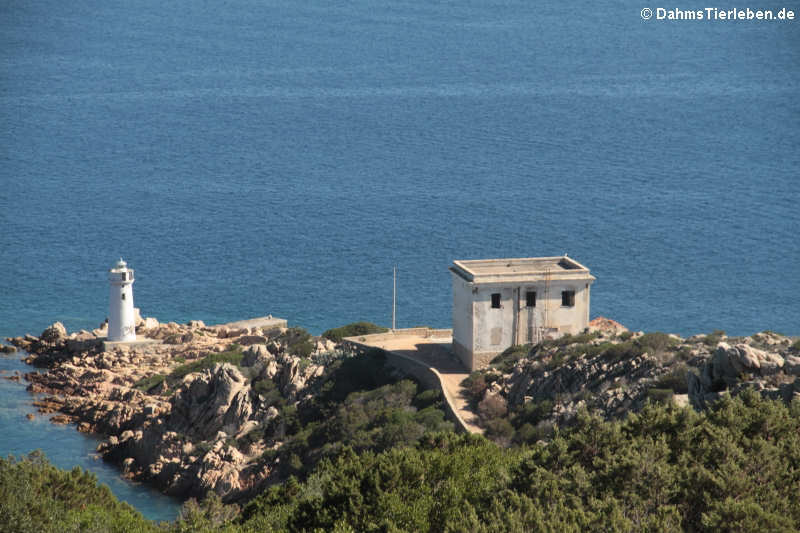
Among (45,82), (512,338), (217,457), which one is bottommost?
(217,457)

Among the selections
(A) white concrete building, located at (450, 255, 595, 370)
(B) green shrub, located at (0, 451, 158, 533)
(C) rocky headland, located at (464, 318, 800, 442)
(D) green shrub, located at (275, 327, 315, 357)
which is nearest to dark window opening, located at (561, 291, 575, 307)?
(A) white concrete building, located at (450, 255, 595, 370)

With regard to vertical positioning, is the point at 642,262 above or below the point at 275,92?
below

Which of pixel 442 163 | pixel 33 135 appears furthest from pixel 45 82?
pixel 442 163

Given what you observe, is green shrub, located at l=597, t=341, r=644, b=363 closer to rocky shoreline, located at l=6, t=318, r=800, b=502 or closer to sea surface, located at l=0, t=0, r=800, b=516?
rocky shoreline, located at l=6, t=318, r=800, b=502

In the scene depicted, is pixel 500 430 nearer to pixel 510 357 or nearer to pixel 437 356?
pixel 510 357

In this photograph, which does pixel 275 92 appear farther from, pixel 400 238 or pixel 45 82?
pixel 400 238

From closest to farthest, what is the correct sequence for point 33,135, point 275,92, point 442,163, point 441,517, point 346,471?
point 441,517 < point 346,471 < point 442,163 < point 33,135 < point 275,92

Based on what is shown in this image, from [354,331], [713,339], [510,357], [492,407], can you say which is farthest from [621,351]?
[354,331]
